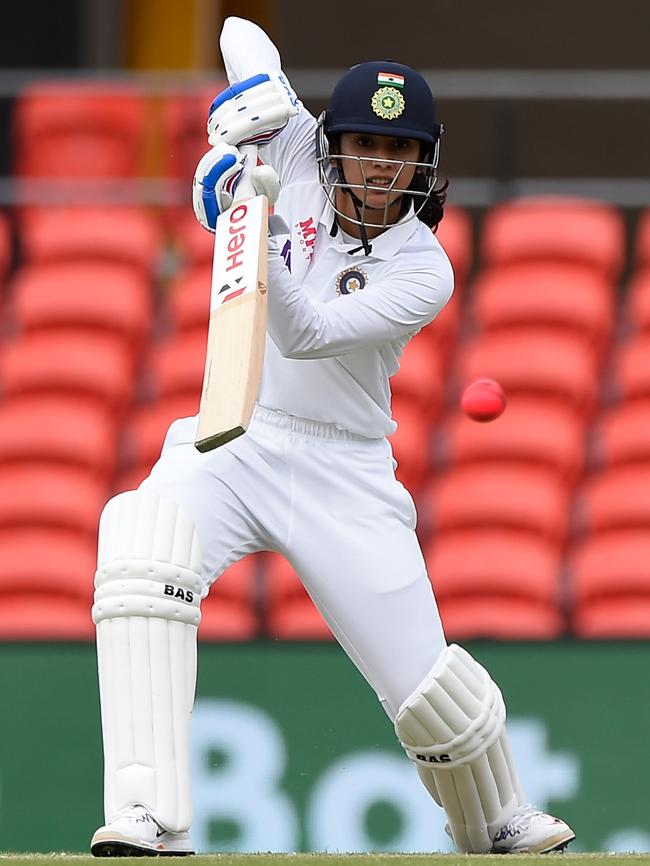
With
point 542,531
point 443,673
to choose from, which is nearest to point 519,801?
point 443,673

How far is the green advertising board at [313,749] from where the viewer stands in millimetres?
5309

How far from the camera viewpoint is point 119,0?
9.44 m

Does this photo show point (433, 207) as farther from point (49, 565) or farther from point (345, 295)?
point (49, 565)

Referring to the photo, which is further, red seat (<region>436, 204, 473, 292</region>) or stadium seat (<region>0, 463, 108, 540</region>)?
red seat (<region>436, 204, 473, 292</region>)

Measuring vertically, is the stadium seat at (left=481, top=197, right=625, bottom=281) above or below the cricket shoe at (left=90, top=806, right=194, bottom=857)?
above

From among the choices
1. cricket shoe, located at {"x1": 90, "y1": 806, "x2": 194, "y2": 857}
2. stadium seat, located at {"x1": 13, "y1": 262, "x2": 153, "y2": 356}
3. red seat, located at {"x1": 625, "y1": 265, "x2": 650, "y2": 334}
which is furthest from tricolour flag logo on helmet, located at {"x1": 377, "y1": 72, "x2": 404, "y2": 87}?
stadium seat, located at {"x1": 13, "y1": 262, "x2": 153, "y2": 356}

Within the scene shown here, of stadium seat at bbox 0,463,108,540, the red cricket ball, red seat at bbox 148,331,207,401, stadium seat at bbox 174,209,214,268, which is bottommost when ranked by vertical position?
the red cricket ball

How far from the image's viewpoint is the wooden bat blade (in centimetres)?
357

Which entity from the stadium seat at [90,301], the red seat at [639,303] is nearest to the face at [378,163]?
the red seat at [639,303]

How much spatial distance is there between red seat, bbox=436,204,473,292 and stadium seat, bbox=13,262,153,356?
3.85 ft

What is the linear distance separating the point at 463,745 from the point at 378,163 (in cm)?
115

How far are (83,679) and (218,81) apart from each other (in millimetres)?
3494

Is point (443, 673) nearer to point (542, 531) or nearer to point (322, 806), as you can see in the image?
point (322, 806)

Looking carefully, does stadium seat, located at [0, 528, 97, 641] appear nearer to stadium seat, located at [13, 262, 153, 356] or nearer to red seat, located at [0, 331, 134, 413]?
red seat, located at [0, 331, 134, 413]
